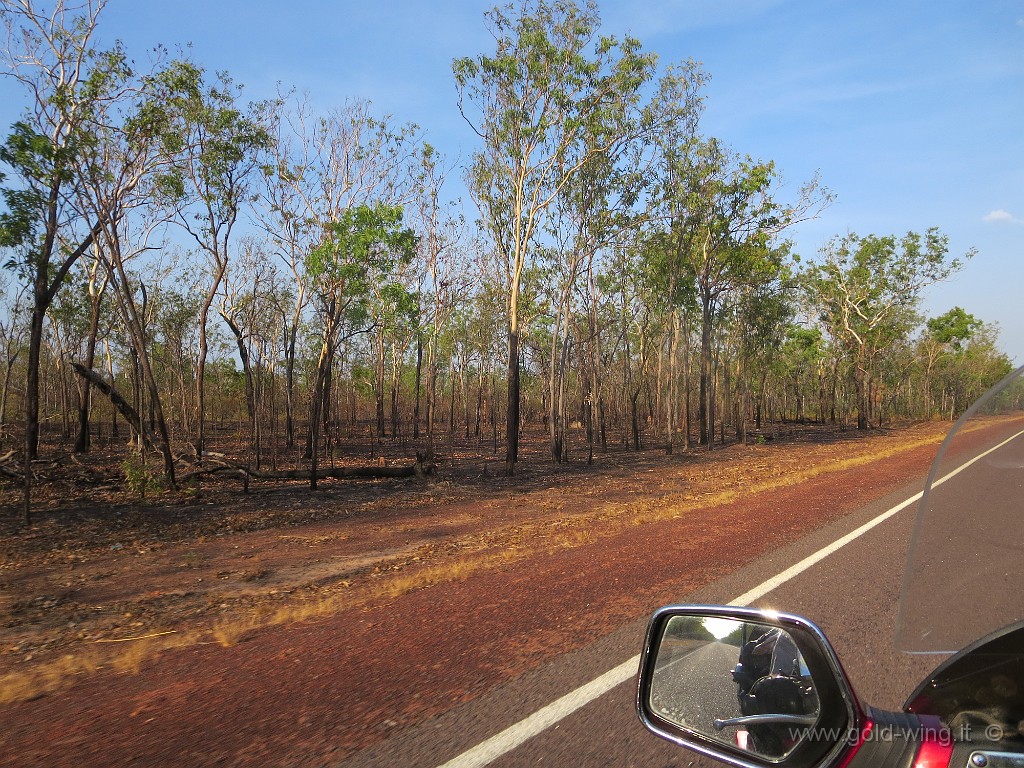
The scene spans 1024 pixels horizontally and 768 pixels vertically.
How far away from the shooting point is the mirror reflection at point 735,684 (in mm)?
1496

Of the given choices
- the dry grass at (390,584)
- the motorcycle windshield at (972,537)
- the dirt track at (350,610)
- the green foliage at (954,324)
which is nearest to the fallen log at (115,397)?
the dirt track at (350,610)

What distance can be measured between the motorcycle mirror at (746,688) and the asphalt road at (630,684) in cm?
47

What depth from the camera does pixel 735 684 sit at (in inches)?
66.9

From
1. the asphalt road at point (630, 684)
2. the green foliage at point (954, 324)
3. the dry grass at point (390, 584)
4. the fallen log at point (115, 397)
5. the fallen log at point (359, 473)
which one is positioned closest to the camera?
the asphalt road at point (630, 684)

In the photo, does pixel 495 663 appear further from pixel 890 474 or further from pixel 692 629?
pixel 890 474

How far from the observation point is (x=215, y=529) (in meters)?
11.9

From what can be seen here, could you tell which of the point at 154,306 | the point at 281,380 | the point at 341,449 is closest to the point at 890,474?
the point at 341,449

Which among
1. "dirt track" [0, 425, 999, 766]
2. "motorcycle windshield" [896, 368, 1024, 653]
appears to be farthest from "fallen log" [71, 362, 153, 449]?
"motorcycle windshield" [896, 368, 1024, 653]

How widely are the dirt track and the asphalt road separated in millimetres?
203

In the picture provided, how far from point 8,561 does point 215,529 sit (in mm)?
3107

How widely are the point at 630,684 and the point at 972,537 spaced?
2.94 meters

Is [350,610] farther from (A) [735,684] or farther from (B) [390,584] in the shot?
(A) [735,684]

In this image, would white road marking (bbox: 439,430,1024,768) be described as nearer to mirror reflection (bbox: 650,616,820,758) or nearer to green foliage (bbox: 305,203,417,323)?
mirror reflection (bbox: 650,616,820,758)

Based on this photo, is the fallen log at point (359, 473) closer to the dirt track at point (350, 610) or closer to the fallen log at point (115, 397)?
the fallen log at point (115, 397)
